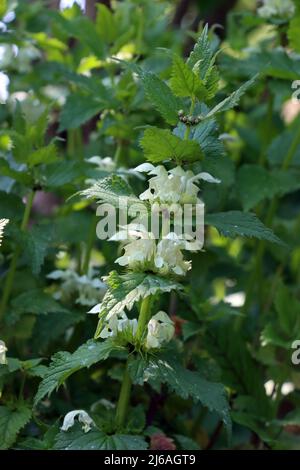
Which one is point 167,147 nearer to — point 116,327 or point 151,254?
point 151,254

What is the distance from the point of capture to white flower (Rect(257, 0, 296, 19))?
5.32 feet

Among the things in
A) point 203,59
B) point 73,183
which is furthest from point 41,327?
point 203,59

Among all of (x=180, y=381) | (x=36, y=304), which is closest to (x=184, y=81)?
(x=180, y=381)

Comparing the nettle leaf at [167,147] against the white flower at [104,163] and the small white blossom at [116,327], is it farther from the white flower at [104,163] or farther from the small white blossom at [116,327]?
the white flower at [104,163]

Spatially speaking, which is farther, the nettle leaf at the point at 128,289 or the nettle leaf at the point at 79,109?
the nettle leaf at the point at 79,109

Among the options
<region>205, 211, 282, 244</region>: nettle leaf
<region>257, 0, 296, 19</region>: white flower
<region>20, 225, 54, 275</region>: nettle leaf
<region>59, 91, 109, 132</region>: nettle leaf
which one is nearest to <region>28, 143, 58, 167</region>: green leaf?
<region>20, 225, 54, 275</region>: nettle leaf

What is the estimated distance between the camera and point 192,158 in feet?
3.38

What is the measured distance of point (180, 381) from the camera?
1.02m

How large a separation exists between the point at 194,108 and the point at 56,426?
0.50 m

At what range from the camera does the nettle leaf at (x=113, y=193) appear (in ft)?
3.28

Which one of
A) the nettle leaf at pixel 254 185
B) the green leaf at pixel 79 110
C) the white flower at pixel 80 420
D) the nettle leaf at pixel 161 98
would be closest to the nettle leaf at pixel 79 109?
the green leaf at pixel 79 110

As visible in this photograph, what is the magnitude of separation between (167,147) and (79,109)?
583 mm

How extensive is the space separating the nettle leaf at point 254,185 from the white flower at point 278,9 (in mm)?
329

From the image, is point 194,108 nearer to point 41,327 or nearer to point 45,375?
point 45,375
